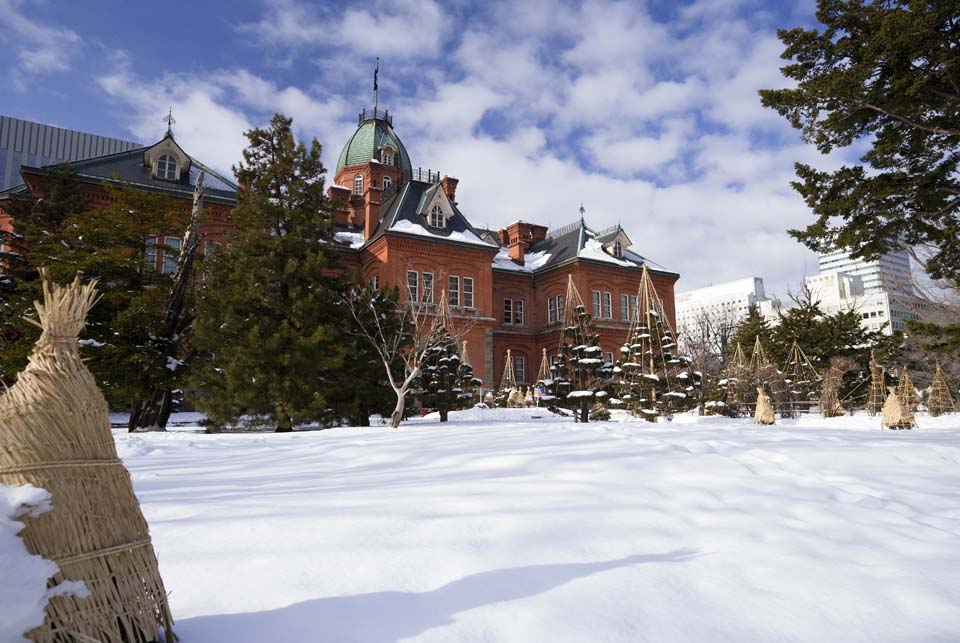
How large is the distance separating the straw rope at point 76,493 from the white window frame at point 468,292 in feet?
90.8

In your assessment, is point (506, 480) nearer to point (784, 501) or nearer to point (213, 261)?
point (784, 501)

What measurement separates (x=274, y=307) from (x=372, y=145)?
89.3 ft

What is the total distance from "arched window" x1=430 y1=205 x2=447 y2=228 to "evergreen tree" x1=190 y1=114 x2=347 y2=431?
14.4m

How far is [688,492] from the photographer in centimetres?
389

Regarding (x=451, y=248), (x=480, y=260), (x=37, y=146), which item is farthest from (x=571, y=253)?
(x=37, y=146)

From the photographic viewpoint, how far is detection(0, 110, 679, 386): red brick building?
24.3 metres

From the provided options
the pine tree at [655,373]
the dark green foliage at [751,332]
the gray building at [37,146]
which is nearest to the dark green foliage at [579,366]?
the pine tree at [655,373]

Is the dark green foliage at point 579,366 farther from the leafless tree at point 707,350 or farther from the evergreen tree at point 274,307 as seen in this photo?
the evergreen tree at point 274,307

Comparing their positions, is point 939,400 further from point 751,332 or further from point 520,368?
point 520,368

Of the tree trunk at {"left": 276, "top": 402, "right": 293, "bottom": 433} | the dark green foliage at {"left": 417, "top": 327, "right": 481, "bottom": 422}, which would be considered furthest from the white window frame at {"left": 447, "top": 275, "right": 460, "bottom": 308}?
the tree trunk at {"left": 276, "top": 402, "right": 293, "bottom": 433}

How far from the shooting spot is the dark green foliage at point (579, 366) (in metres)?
16.7

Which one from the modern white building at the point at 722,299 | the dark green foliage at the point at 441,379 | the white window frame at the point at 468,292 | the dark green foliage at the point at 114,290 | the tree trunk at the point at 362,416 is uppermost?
the modern white building at the point at 722,299

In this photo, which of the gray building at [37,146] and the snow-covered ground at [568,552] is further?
the gray building at [37,146]

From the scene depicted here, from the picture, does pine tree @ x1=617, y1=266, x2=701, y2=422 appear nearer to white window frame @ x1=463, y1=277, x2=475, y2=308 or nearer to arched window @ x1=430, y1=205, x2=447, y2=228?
white window frame @ x1=463, y1=277, x2=475, y2=308
